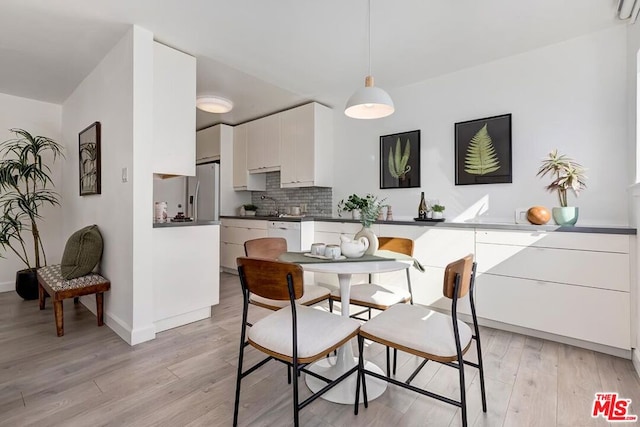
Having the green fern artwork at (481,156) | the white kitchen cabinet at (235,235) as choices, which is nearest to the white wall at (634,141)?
the green fern artwork at (481,156)

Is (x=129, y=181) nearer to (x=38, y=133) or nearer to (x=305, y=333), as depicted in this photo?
(x=305, y=333)

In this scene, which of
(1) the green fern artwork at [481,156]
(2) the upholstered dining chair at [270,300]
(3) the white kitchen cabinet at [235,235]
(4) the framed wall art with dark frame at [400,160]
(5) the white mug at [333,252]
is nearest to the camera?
(5) the white mug at [333,252]

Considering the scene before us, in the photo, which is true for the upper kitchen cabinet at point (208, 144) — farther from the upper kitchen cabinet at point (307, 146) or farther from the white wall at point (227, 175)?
the upper kitchen cabinet at point (307, 146)

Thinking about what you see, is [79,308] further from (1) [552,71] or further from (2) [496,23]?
(1) [552,71]

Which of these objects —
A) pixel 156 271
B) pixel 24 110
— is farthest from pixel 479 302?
pixel 24 110

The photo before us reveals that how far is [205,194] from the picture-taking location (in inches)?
194

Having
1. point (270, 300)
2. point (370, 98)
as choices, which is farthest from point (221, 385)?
point (370, 98)

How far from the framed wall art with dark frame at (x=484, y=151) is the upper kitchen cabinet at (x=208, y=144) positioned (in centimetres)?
389

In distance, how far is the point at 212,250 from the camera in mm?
3084

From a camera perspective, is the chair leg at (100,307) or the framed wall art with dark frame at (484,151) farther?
the framed wall art with dark frame at (484,151)

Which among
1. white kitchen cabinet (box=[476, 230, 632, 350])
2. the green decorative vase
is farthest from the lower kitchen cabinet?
the green decorative vase

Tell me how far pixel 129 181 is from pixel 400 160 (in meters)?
2.89

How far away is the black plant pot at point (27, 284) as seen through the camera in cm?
357

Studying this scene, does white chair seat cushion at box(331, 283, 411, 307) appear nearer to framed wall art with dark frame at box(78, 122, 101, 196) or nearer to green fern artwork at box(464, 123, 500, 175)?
green fern artwork at box(464, 123, 500, 175)
